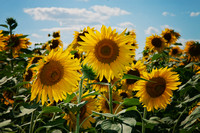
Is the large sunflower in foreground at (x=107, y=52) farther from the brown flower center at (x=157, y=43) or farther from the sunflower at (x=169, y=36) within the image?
the sunflower at (x=169, y=36)

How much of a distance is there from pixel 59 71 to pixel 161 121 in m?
1.56

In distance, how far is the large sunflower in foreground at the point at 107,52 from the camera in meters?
2.22

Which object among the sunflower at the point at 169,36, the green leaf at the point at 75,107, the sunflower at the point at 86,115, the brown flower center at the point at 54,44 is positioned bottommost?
the sunflower at the point at 86,115

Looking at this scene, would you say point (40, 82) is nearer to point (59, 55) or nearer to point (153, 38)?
point (59, 55)

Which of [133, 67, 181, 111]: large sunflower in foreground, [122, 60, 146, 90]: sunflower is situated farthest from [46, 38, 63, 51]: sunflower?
[133, 67, 181, 111]: large sunflower in foreground

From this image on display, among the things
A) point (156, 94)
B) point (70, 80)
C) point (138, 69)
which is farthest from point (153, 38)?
point (70, 80)

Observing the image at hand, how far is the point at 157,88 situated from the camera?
297 cm

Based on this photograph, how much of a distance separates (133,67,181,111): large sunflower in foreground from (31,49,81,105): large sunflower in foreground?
4.18ft

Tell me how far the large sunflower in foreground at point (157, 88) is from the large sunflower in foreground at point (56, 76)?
1.27 metres

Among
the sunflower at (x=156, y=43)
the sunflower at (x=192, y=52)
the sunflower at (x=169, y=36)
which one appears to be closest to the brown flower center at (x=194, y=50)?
the sunflower at (x=192, y=52)

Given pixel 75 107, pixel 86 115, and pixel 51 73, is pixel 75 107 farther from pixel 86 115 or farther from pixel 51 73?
pixel 86 115

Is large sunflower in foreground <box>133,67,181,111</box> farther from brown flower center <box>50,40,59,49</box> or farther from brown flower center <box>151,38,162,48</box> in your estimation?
brown flower center <box>50,40,59,49</box>

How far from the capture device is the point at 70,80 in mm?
1970

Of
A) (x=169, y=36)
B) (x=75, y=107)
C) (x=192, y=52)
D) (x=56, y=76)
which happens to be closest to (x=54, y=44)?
(x=169, y=36)
